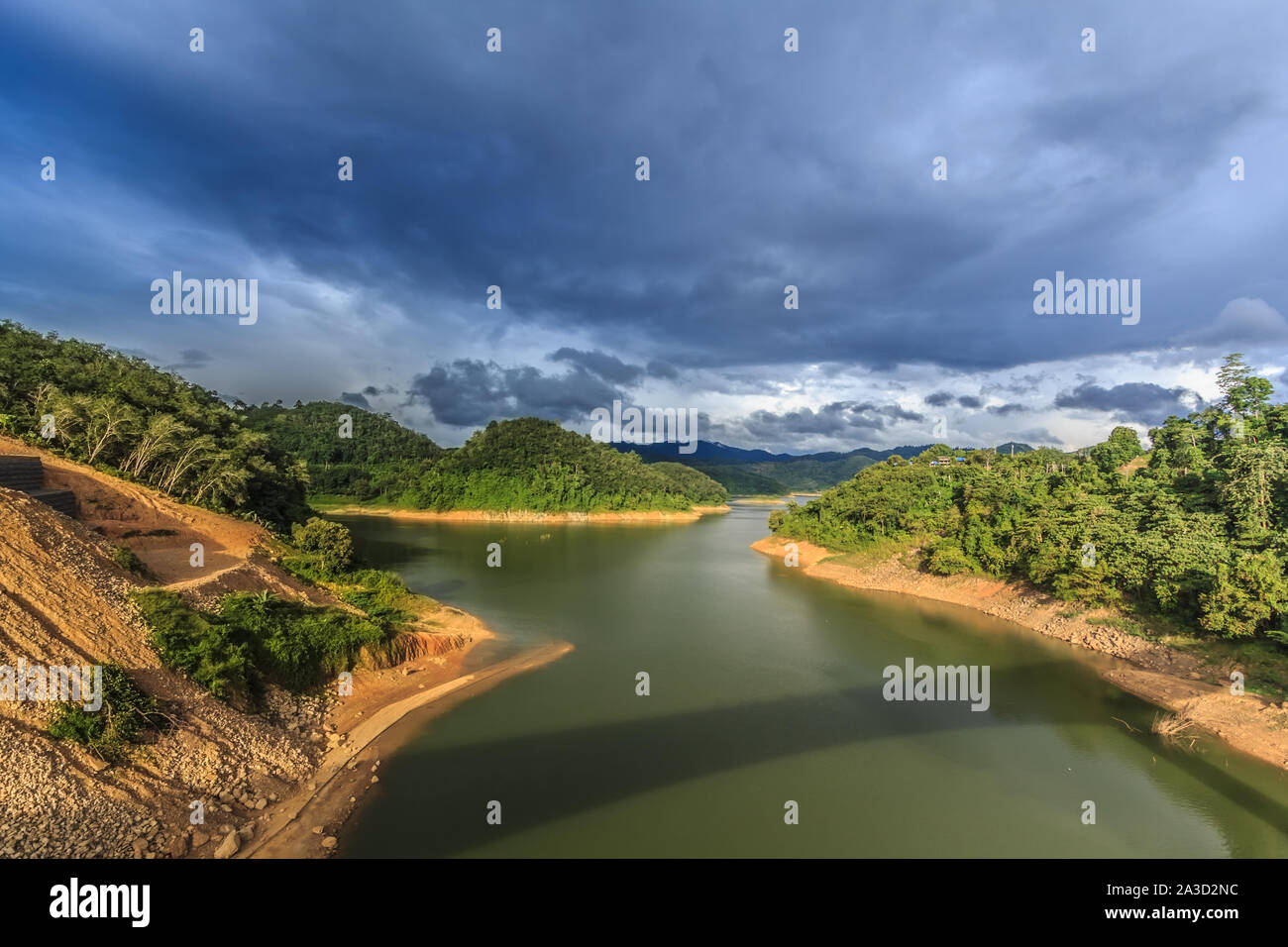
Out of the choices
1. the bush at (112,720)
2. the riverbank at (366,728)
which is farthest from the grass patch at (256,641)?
the bush at (112,720)

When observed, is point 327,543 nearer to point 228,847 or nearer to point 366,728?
point 366,728

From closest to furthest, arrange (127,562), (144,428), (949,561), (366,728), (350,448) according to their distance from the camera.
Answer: (366,728)
(127,562)
(144,428)
(949,561)
(350,448)

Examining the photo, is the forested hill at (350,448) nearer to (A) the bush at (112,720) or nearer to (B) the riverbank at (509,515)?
(B) the riverbank at (509,515)

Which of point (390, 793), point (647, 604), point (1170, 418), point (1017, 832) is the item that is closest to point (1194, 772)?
point (1017, 832)

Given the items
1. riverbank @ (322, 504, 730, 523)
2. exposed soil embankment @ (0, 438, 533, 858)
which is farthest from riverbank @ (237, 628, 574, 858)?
riverbank @ (322, 504, 730, 523)

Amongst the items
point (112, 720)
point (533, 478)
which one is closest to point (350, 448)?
point (533, 478)

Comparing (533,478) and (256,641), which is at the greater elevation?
(533,478)

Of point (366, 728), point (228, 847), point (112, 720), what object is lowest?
point (366, 728)
